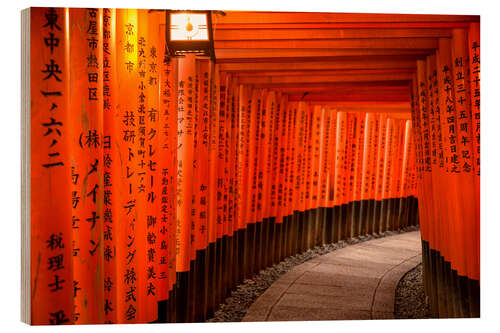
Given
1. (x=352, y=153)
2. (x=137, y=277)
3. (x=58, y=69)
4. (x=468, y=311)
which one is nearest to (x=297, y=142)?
(x=352, y=153)

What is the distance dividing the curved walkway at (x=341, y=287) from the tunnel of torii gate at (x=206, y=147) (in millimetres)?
707

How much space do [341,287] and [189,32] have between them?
529 cm

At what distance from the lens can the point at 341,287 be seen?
8.48m

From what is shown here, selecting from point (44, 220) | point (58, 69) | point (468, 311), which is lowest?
point (468, 311)

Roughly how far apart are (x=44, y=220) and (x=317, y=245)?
8.73 meters

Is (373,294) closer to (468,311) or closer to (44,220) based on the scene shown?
(468,311)

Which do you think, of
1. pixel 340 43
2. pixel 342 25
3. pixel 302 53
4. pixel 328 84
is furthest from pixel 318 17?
pixel 328 84

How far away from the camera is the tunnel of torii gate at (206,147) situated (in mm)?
3809

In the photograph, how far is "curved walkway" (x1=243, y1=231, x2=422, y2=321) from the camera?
7.22m

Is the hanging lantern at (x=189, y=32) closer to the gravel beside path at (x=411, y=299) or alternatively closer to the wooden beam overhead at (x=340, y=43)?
the wooden beam overhead at (x=340, y=43)

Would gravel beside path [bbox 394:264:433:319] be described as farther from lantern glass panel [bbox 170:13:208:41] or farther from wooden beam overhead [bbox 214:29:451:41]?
lantern glass panel [bbox 170:13:208:41]

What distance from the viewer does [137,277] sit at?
4559 mm

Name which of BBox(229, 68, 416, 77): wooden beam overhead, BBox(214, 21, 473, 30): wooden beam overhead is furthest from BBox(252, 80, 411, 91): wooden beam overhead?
BBox(214, 21, 473, 30): wooden beam overhead

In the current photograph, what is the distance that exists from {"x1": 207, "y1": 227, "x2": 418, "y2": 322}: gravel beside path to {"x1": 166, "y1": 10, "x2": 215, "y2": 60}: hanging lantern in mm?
3796
